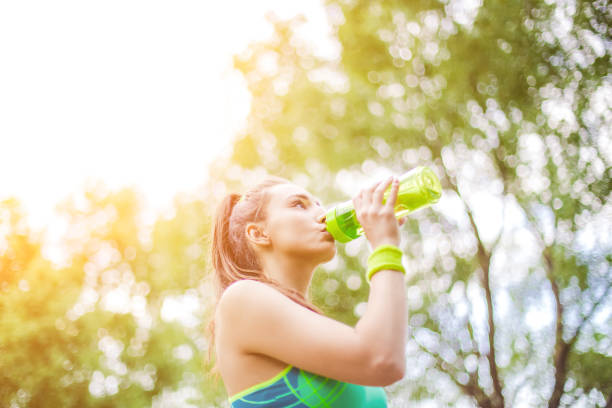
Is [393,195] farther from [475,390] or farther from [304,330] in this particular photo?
[475,390]

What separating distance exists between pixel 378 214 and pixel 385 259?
0.55 feet

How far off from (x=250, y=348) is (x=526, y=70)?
7952 millimetres

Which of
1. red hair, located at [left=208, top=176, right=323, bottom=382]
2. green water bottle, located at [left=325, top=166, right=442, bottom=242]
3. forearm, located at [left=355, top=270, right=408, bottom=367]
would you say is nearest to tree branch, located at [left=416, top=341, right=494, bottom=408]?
red hair, located at [left=208, top=176, right=323, bottom=382]

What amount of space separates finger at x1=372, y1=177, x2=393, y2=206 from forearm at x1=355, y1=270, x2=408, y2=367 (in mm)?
259

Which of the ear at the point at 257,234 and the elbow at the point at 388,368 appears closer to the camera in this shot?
the elbow at the point at 388,368

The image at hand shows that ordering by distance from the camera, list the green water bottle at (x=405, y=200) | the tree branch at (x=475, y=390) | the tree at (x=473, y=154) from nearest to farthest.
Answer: the green water bottle at (x=405, y=200) < the tree at (x=473, y=154) < the tree branch at (x=475, y=390)

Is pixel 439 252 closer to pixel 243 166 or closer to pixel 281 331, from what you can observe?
pixel 243 166

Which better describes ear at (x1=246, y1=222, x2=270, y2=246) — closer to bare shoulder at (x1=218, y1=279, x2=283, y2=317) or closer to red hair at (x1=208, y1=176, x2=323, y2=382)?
red hair at (x1=208, y1=176, x2=323, y2=382)

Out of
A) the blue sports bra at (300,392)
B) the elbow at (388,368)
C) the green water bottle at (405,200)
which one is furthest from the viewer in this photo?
the green water bottle at (405,200)

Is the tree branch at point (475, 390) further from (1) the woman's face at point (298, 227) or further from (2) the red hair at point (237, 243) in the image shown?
(1) the woman's face at point (298, 227)

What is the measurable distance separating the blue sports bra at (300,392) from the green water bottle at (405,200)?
54 cm

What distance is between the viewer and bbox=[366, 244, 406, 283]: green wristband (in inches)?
63.8

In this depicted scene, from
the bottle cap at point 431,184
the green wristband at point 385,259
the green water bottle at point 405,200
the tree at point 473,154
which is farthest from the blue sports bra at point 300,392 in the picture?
the tree at point 473,154

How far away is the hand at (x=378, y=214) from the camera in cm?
170
